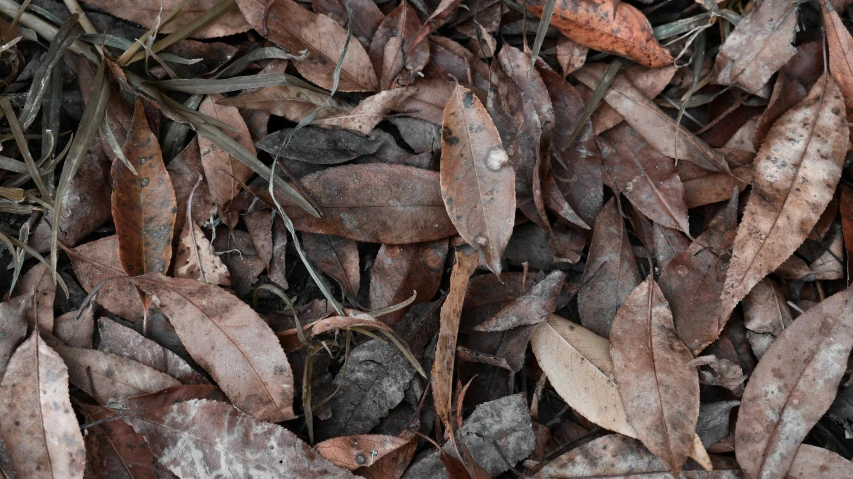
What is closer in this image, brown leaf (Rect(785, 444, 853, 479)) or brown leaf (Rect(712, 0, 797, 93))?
brown leaf (Rect(785, 444, 853, 479))

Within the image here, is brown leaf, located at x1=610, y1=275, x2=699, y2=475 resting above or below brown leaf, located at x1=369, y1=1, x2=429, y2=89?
below

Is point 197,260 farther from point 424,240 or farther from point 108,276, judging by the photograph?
point 424,240

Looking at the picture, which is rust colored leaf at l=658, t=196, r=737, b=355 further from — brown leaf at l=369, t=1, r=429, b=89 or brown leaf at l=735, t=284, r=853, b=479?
brown leaf at l=369, t=1, r=429, b=89

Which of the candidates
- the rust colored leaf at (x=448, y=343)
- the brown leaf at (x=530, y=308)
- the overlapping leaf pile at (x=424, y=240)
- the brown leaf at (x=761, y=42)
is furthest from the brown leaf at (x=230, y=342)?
the brown leaf at (x=761, y=42)

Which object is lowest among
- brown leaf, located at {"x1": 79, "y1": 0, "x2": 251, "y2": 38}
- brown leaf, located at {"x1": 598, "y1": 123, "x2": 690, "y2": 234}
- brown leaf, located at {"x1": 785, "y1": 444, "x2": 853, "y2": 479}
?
brown leaf, located at {"x1": 785, "y1": 444, "x2": 853, "y2": 479}

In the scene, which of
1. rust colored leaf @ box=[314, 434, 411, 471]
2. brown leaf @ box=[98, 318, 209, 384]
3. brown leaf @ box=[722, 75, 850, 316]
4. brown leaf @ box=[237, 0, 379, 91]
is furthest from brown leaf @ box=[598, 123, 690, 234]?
brown leaf @ box=[98, 318, 209, 384]

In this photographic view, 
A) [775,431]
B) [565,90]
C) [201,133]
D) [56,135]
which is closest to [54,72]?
[56,135]
